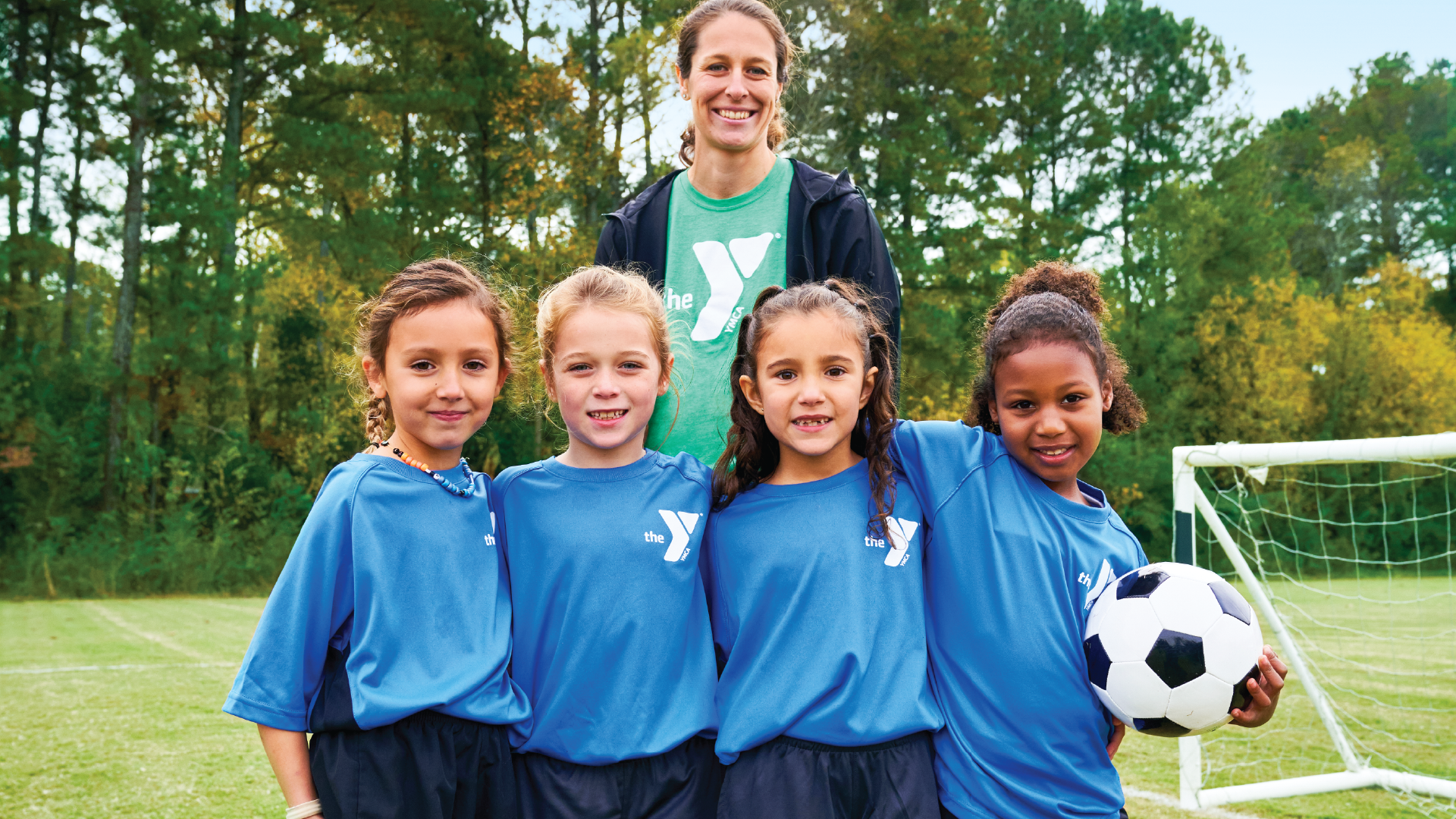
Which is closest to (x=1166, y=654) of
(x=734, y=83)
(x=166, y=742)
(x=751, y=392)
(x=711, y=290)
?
(x=751, y=392)

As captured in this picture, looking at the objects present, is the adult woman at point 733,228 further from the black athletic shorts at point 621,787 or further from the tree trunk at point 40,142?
the tree trunk at point 40,142

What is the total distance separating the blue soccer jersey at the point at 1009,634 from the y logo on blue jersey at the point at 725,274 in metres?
0.62

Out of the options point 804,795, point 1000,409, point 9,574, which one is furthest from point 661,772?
point 9,574

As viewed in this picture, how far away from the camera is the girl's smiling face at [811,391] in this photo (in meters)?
2.09

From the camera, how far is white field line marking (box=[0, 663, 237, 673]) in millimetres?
7137

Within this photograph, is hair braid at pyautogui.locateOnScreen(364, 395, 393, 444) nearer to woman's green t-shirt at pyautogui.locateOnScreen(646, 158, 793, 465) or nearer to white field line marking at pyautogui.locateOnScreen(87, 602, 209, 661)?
woman's green t-shirt at pyautogui.locateOnScreen(646, 158, 793, 465)

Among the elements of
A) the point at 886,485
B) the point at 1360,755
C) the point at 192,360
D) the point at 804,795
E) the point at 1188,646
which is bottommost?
the point at 1360,755

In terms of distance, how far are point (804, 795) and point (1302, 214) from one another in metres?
29.2

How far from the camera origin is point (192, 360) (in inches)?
591

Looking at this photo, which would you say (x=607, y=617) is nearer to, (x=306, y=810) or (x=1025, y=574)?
(x=306, y=810)

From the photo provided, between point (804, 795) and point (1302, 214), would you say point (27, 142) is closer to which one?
point (804, 795)

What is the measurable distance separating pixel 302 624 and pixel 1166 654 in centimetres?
168

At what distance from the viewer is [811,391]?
6.88ft

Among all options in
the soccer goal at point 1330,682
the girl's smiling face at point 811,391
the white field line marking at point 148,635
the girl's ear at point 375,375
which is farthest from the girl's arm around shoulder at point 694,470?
the white field line marking at point 148,635
